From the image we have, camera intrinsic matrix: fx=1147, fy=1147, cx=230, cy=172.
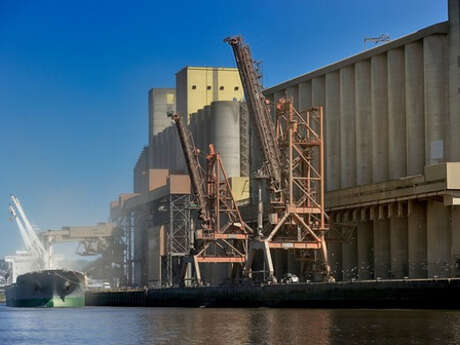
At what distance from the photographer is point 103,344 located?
183 feet

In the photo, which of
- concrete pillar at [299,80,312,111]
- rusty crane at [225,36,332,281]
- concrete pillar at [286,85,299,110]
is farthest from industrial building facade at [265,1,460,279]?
concrete pillar at [286,85,299,110]

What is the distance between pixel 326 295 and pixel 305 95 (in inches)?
1534

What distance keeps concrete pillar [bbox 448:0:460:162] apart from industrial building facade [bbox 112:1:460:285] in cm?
8

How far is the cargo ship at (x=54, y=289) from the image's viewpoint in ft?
423

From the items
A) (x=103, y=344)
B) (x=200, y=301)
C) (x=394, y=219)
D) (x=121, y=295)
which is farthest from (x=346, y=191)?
(x=103, y=344)

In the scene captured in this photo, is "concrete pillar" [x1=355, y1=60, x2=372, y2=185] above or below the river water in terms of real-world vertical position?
above

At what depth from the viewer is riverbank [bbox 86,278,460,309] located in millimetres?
75500

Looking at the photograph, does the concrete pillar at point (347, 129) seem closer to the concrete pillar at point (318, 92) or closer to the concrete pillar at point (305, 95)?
the concrete pillar at point (318, 92)

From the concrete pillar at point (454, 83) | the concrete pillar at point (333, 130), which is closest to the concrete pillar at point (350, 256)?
the concrete pillar at point (333, 130)

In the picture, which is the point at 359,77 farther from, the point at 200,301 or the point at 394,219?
the point at 200,301

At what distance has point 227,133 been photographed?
15638cm

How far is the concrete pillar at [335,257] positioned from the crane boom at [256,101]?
10953 mm

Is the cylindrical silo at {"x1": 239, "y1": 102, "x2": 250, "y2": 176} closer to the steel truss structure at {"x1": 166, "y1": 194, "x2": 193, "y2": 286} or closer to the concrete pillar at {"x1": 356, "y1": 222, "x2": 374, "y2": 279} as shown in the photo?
the steel truss structure at {"x1": 166, "y1": 194, "x2": 193, "y2": 286}

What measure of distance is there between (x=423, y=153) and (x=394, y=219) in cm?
627
